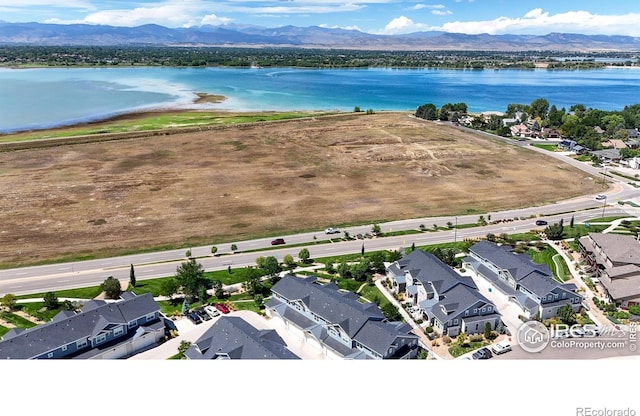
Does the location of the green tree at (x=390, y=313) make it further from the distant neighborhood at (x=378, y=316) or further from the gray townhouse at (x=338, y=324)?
the gray townhouse at (x=338, y=324)

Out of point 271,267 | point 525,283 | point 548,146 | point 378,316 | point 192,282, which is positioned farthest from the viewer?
point 548,146

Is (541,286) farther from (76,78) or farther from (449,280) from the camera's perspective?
(76,78)

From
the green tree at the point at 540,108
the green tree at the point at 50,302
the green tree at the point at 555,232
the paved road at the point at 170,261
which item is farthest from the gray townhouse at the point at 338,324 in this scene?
the green tree at the point at 540,108

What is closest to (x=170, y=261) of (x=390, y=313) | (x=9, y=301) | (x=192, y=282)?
(x=192, y=282)

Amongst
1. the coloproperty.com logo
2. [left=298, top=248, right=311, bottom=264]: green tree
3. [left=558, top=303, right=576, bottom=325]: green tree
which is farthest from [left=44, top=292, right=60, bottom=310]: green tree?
[left=558, top=303, right=576, bottom=325]: green tree

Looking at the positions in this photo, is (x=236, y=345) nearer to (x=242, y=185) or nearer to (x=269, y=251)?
(x=269, y=251)

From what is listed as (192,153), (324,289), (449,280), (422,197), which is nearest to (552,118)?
(422,197)
